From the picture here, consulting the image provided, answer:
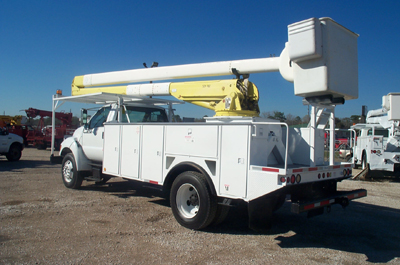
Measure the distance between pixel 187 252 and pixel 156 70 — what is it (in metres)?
4.95

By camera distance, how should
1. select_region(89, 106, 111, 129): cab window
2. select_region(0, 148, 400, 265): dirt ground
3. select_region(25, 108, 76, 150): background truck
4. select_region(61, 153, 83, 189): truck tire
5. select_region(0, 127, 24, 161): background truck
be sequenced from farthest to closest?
1. select_region(25, 108, 76, 150): background truck
2. select_region(0, 127, 24, 161): background truck
3. select_region(61, 153, 83, 189): truck tire
4. select_region(89, 106, 111, 129): cab window
5. select_region(0, 148, 400, 265): dirt ground

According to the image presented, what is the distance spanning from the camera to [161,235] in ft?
Answer: 17.5

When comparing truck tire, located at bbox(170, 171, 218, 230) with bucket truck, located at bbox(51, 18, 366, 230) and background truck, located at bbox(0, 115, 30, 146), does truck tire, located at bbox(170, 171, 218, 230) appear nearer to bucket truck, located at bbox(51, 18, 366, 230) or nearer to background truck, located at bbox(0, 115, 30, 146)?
bucket truck, located at bbox(51, 18, 366, 230)

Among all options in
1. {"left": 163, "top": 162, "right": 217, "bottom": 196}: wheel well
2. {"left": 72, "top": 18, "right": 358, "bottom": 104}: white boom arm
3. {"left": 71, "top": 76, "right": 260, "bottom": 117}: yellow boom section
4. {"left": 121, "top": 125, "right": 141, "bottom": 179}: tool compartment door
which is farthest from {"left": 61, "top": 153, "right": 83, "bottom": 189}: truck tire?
{"left": 72, "top": 18, "right": 358, "bottom": 104}: white boom arm

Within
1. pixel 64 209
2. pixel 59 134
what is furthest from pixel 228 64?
pixel 59 134

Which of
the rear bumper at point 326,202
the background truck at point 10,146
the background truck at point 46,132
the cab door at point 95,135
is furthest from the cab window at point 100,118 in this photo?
the background truck at point 46,132

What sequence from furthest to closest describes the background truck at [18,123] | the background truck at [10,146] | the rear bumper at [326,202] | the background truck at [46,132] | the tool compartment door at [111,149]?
the background truck at [18,123] < the background truck at [46,132] < the background truck at [10,146] < the tool compartment door at [111,149] < the rear bumper at [326,202]

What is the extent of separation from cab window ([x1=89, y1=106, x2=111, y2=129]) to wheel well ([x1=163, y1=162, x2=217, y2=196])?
3275 millimetres

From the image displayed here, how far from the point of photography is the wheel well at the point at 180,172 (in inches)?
209

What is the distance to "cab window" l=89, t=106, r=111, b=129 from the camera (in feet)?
28.1

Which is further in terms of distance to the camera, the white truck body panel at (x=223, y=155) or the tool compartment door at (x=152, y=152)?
the tool compartment door at (x=152, y=152)

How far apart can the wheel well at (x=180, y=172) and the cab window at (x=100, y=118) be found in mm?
3275

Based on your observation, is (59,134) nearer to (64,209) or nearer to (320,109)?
(64,209)

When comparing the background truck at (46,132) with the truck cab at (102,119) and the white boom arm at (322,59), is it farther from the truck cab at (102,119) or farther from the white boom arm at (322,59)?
the white boom arm at (322,59)
